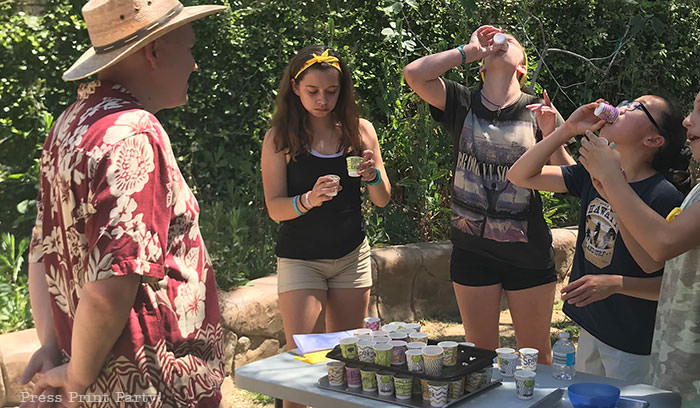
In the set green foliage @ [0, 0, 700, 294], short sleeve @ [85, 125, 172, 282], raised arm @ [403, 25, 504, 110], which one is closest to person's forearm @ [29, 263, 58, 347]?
short sleeve @ [85, 125, 172, 282]

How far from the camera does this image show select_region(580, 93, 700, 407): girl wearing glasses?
7.07 feet

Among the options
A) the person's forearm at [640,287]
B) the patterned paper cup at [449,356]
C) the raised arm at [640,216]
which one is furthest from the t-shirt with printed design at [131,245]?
the person's forearm at [640,287]

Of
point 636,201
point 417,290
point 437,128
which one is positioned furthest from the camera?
point 437,128

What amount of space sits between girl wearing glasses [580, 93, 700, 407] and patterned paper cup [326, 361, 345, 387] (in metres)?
0.99

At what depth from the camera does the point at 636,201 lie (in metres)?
2.29

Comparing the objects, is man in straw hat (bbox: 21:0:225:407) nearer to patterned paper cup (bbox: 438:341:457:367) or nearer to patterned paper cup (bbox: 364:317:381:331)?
patterned paper cup (bbox: 438:341:457:367)

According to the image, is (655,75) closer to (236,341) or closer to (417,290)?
(417,290)

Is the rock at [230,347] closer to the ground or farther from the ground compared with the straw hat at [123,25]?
closer to the ground

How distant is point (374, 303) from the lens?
5805 mm

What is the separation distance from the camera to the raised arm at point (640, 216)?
216 centimetres

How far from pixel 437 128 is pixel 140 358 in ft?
16.9

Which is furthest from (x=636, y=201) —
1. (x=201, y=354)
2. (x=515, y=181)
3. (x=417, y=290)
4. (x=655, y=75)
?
(x=655, y=75)

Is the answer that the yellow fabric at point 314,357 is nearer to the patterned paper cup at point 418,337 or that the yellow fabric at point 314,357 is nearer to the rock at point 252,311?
Result: the patterned paper cup at point 418,337

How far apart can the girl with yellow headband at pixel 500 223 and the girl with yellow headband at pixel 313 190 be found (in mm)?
477
